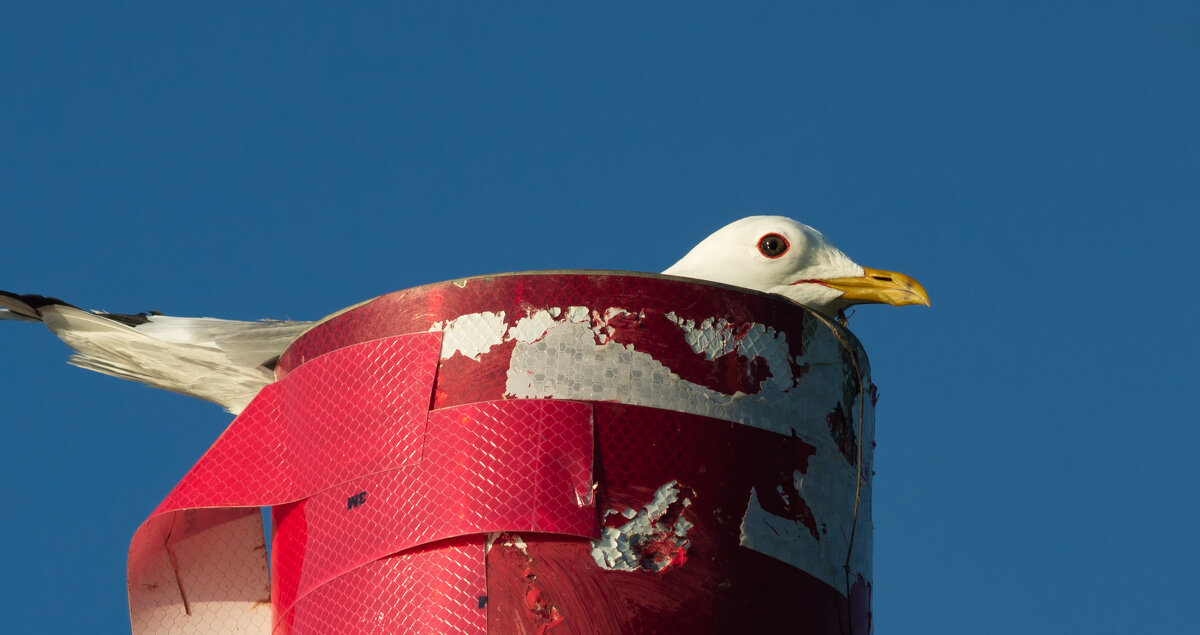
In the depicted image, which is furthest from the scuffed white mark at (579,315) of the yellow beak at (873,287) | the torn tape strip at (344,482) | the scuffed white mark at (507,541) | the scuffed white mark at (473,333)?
the yellow beak at (873,287)

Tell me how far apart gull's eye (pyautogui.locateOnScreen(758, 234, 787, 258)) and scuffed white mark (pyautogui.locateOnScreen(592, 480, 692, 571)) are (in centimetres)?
238

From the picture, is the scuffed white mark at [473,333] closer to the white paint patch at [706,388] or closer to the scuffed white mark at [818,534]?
the white paint patch at [706,388]

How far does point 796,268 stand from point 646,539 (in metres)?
2.55

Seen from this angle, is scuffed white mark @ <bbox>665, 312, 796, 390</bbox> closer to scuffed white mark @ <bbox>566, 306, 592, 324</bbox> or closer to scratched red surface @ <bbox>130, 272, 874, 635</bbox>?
scratched red surface @ <bbox>130, 272, 874, 635</bbox>

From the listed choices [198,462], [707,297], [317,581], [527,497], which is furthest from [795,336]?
[198,462]

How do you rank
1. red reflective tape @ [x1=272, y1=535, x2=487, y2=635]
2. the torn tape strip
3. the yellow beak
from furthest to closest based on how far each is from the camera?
the yellow beak, the torn tape strip, red reflective tape @ [x1=272, y1=535, x2=487, y2=635]

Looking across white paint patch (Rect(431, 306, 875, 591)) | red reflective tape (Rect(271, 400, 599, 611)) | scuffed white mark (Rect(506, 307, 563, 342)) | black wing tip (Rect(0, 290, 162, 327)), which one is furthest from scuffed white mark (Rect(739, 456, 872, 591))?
black wing tip (Rect(0, 290, 162, 327))

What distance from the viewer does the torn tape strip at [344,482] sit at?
582cm

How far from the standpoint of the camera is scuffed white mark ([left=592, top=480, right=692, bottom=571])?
5719 mm

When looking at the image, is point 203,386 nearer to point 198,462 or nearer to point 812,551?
point 198,462

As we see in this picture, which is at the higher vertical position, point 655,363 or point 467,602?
point 655,363

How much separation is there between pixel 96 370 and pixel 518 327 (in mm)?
2885

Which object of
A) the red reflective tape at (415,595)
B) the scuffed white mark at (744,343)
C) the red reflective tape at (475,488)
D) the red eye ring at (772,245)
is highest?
the red eye ring at (772,245)

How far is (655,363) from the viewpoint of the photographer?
6.01 meters
